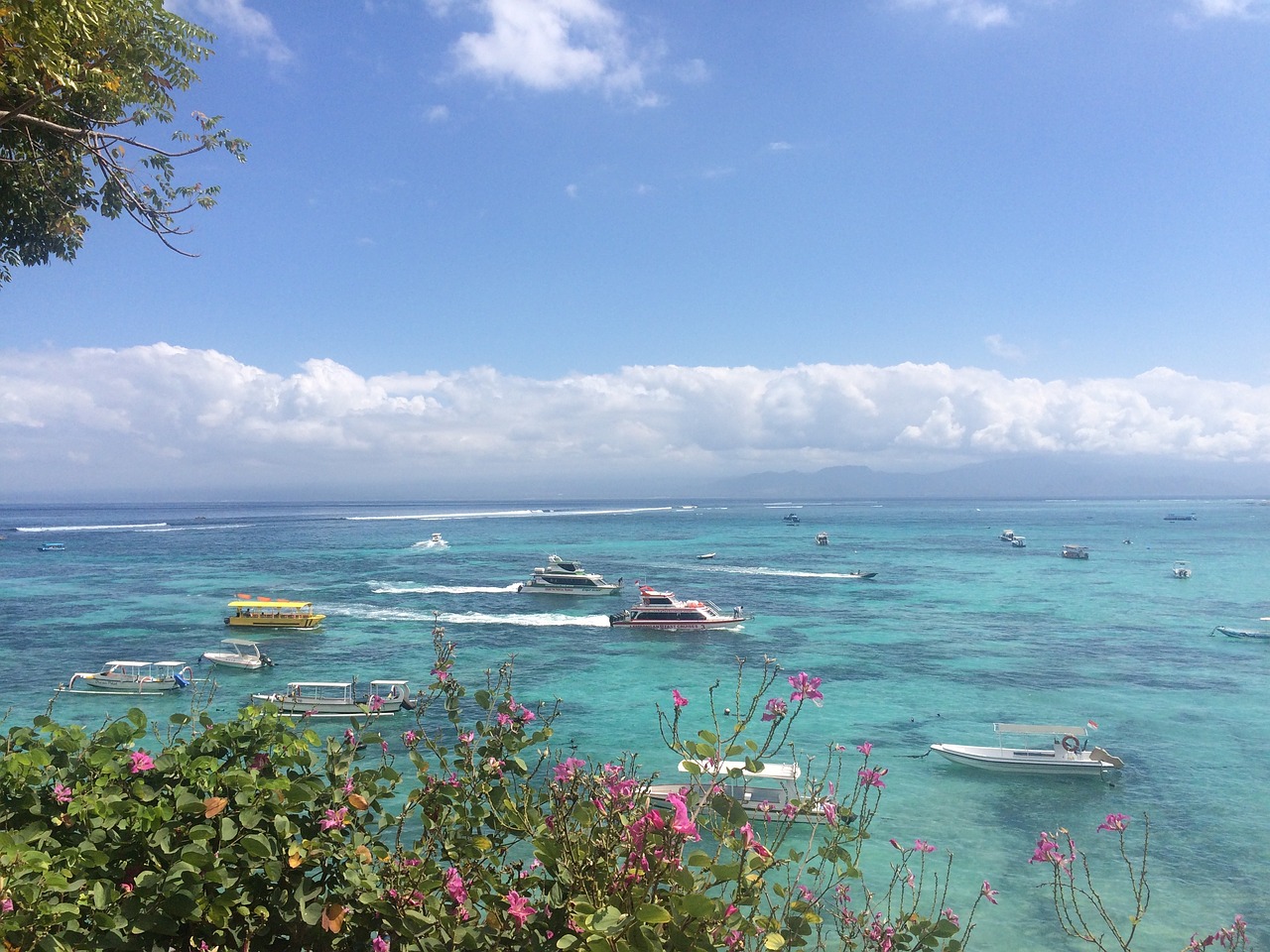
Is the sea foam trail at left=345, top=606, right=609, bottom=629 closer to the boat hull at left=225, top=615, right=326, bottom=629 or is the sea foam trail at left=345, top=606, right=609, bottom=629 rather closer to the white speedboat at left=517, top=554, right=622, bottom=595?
the boat hull at left=225, top=615, right=326, bottom=629

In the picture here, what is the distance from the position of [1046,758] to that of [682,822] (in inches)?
759

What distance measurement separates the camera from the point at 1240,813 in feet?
53.1

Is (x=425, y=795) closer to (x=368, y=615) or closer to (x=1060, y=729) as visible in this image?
(x=1060, y=729)

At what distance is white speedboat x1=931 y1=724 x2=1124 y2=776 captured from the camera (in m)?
17.9

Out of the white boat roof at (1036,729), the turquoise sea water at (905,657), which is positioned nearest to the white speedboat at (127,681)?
the turquoise sea water at (905,657)

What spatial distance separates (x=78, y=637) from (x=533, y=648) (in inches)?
823

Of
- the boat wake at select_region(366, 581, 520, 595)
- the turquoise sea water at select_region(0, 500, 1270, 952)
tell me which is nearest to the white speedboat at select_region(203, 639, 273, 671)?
the turquoise sea water at select_region(0, 500, 1270, 952)

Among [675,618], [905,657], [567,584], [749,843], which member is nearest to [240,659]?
[675,618]

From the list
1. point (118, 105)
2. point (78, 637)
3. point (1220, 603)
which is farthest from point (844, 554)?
point (118, 105)

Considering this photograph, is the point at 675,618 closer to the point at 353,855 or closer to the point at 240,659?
the point at 240,659

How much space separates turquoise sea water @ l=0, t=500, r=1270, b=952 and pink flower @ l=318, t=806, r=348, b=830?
10612 millimetres

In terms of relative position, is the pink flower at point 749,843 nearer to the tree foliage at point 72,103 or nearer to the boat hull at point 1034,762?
the tree foliage at point 72,103

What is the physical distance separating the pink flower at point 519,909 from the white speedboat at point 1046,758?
18.7 metres

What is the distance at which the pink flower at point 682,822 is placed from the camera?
2.33 metres
